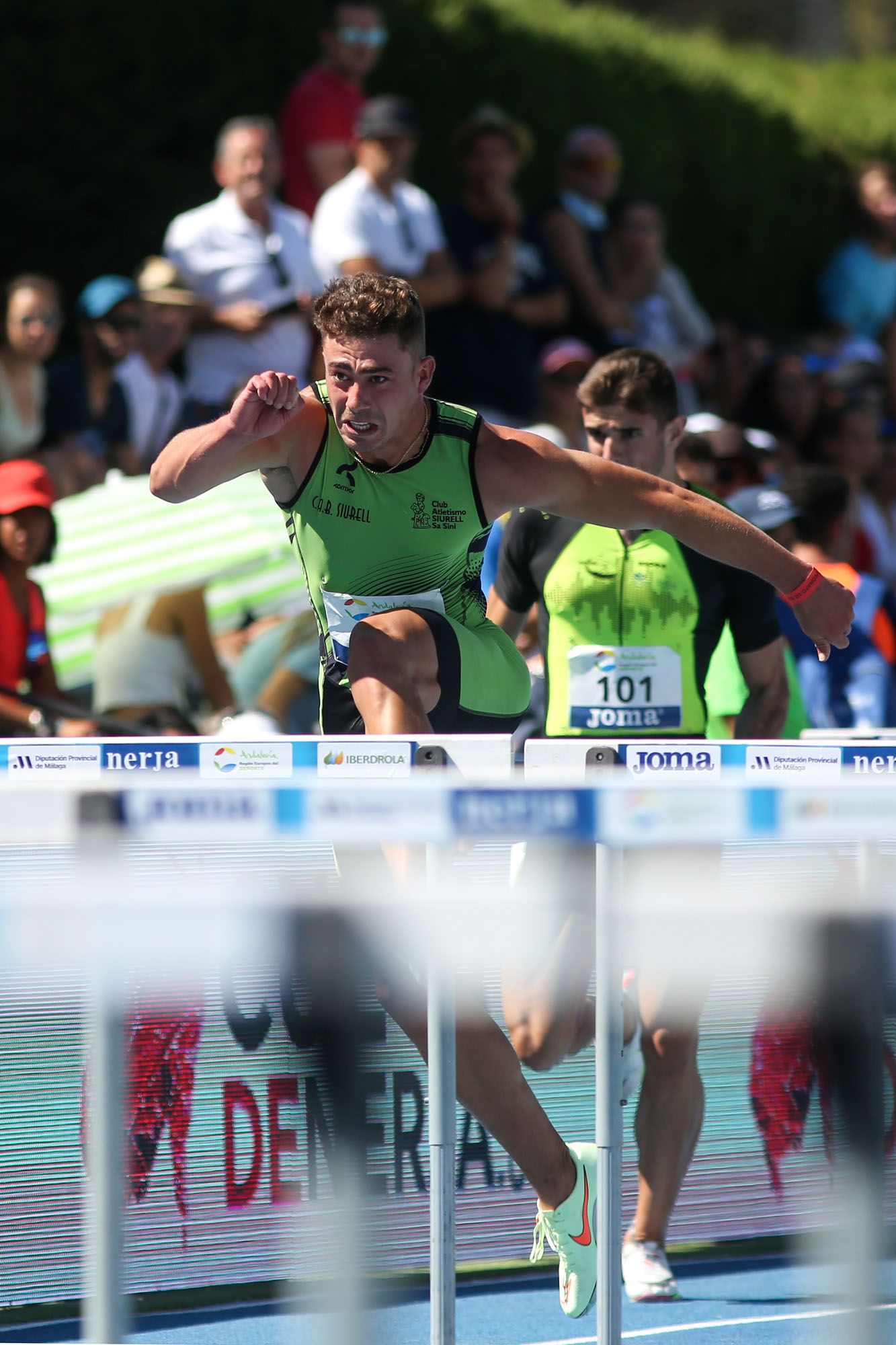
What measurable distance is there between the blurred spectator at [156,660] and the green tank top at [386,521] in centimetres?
377

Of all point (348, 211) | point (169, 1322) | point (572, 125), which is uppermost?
point (572, 125)

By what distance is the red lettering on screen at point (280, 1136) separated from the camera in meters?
2.87

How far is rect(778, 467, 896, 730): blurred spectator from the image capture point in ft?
22.4

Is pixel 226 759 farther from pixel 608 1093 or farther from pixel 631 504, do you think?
pixel 608 1093

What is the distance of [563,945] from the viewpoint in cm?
300

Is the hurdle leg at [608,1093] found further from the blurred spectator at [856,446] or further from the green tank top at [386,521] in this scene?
the blurred spectator at [856,446]

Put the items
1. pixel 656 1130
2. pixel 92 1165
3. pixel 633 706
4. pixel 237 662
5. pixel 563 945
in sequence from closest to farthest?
1. pixel 92 1165
2. pixel 563 945
3. pixel 656 1130
4. pixel 633 706
5. pixel 237 662

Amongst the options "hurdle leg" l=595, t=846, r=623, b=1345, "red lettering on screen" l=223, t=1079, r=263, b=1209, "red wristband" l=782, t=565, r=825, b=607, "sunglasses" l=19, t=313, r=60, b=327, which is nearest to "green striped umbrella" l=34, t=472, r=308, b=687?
"sunglasses" l=19, t=313, r=60, b=327

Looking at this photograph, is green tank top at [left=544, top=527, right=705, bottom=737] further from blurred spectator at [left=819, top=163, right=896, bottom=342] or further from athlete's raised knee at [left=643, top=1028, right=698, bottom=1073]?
blurred spectator at [left=819, top=163, right=896, bottom=342]

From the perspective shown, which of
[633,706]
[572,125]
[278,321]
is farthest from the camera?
[572,125]

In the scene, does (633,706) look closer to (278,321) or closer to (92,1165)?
(92,1165)

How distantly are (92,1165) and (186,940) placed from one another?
45 centimetres

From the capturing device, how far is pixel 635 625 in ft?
15.8

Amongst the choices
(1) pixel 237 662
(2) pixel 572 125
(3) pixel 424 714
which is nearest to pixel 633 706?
(3) pixel 424 714
